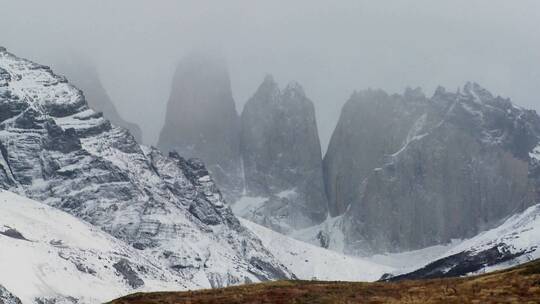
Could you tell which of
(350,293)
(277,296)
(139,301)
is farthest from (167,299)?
(350,293)

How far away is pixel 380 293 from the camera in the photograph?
62750 mm

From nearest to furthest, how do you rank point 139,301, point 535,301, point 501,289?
point 535,301
point 501,289
point 139,301

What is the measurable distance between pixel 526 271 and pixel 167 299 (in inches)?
966

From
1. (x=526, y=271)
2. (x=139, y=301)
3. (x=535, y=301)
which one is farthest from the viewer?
(x=526, y=271)

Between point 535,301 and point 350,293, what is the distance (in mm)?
15223

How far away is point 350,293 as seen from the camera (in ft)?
207

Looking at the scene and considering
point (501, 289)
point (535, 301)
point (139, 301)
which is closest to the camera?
point (535, 301)

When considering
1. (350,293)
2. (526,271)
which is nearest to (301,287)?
(350,293)

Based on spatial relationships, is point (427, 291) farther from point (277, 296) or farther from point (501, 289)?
point (277, 296)

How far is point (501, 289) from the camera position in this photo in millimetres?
56031

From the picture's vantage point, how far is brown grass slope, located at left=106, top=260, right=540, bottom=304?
54.5 metres

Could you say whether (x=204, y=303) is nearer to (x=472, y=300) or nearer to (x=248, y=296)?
(x=248, y=296)

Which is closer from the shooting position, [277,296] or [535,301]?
[535,301]

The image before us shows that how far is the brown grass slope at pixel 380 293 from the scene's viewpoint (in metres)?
54.5
